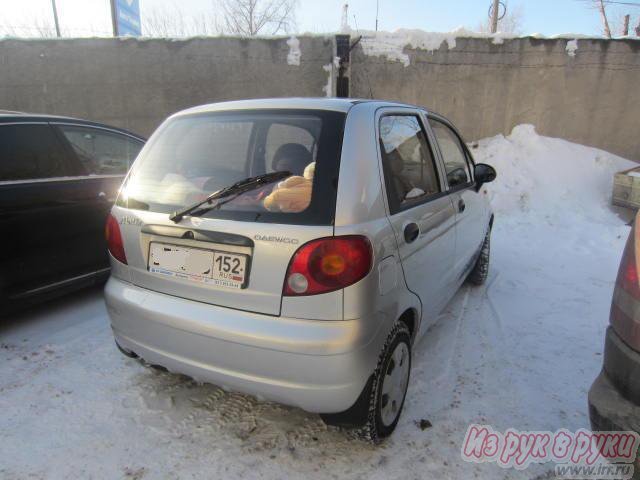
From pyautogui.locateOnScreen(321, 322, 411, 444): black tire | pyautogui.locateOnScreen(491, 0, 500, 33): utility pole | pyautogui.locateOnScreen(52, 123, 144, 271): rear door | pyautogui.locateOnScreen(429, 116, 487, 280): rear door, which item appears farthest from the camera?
pyautogui.locateOnScreen(491, 0, 500, 33): utility pole

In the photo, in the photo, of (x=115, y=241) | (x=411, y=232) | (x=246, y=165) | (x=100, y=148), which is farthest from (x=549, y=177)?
(x=115, y=241)

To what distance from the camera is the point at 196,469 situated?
1.95m

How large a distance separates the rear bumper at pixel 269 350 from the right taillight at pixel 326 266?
0.47 feet

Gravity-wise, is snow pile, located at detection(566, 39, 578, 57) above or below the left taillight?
above

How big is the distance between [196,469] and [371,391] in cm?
89

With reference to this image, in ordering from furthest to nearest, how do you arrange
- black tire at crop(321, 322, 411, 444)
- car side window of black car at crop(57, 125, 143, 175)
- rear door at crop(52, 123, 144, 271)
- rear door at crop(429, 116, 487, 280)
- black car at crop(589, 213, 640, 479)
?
car side window of black car at crop(57, 125, 143, 175)
rear door at crop(52, 123, 144, 271)
rear door at crop(429, 116, 487, 280)
black tire at crop(321, 322, 411, 444)
black car at crop(589, 213, 640, 479)

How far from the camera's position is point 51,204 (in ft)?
10.5

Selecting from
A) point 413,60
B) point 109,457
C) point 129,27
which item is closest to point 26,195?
point 109,457

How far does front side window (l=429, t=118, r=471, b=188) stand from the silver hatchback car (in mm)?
620

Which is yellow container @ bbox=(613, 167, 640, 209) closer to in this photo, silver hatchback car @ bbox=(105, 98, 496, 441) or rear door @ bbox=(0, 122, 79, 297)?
silver hatchback car @ bbox=(105, 98, 496, 441)

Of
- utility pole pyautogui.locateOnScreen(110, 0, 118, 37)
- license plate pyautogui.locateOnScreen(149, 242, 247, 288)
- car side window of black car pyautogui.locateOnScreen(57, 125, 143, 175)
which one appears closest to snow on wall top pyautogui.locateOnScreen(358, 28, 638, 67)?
car side window of black car pyautogui.locateOnScreen(57, 125, 143, 175)

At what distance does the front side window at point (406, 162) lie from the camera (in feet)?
6.68

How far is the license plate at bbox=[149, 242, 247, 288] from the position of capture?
1795 millimetres

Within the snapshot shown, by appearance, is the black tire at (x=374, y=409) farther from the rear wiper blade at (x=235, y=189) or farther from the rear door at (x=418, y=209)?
the rear wiper blade at (x=235, y=189)
